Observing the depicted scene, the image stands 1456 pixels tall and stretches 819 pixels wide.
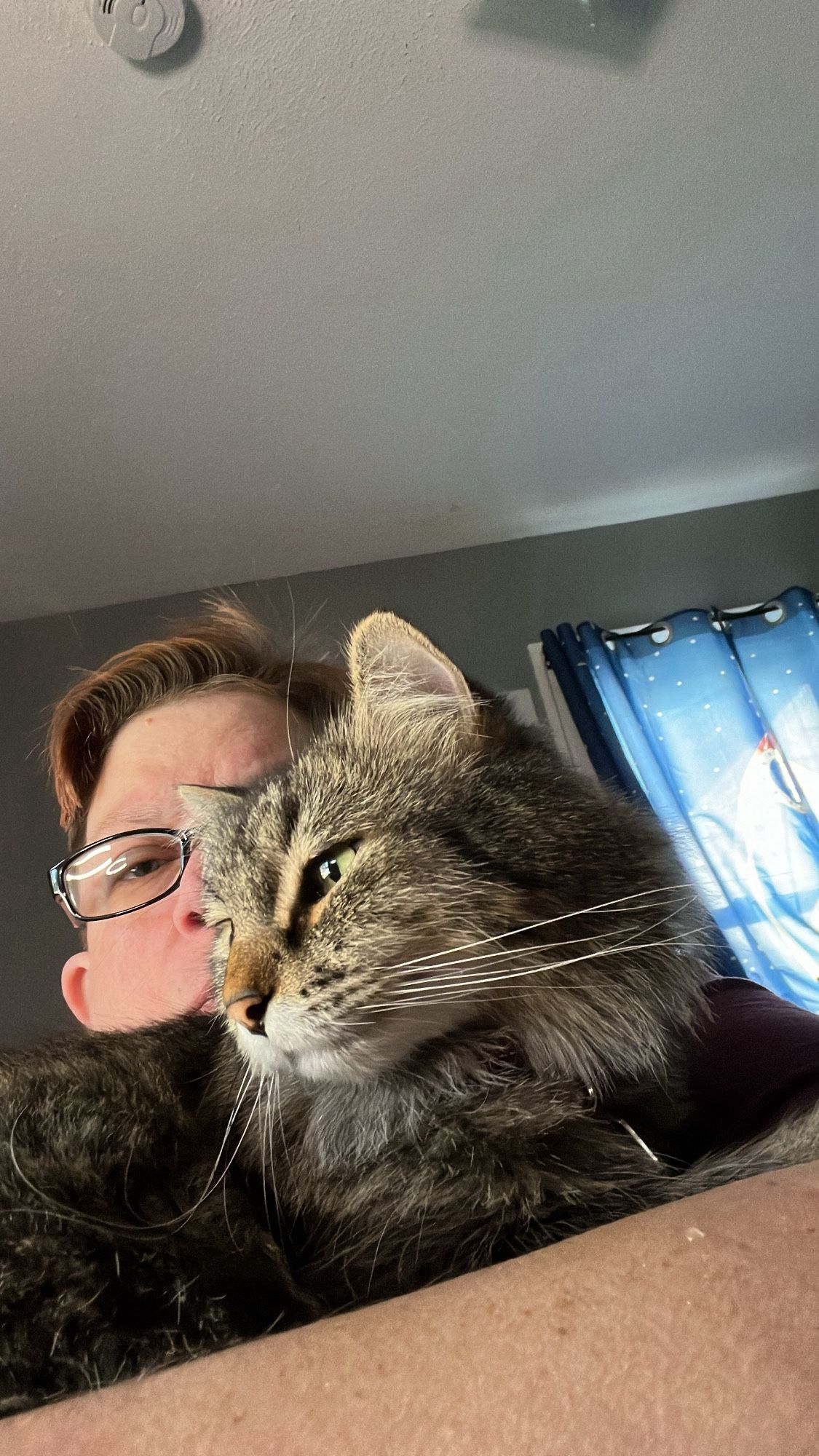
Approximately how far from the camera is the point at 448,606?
10.9ft

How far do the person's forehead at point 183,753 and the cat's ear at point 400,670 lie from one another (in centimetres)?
36

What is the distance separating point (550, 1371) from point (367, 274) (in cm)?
217

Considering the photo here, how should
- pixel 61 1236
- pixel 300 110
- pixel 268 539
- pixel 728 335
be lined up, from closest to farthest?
pixel 61 1236 < pixel 300 110 < pixel 728 335 < pixel 268 539

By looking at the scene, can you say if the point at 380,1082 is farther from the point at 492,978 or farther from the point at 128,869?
the point at 128,869

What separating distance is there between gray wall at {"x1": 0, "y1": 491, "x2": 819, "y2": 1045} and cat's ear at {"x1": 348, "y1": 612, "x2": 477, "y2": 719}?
73.5 inches

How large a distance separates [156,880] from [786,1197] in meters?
0.96

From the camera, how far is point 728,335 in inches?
101

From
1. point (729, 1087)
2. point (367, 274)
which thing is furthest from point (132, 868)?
point (367, 274)

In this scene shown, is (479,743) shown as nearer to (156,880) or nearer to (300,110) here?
(156,880)

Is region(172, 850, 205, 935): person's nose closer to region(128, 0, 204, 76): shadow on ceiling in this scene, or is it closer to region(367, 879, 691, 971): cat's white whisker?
→ region(367, 879, 691, 971): cat's white whisker

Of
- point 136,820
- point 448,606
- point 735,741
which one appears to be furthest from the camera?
point 448,606

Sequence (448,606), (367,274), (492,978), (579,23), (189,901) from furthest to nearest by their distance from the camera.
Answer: (448,606), (367,274), (579,23), (189,901), (492,978)

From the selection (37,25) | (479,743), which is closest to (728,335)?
(37,25)

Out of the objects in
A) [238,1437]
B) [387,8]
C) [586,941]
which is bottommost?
[238,1437]
